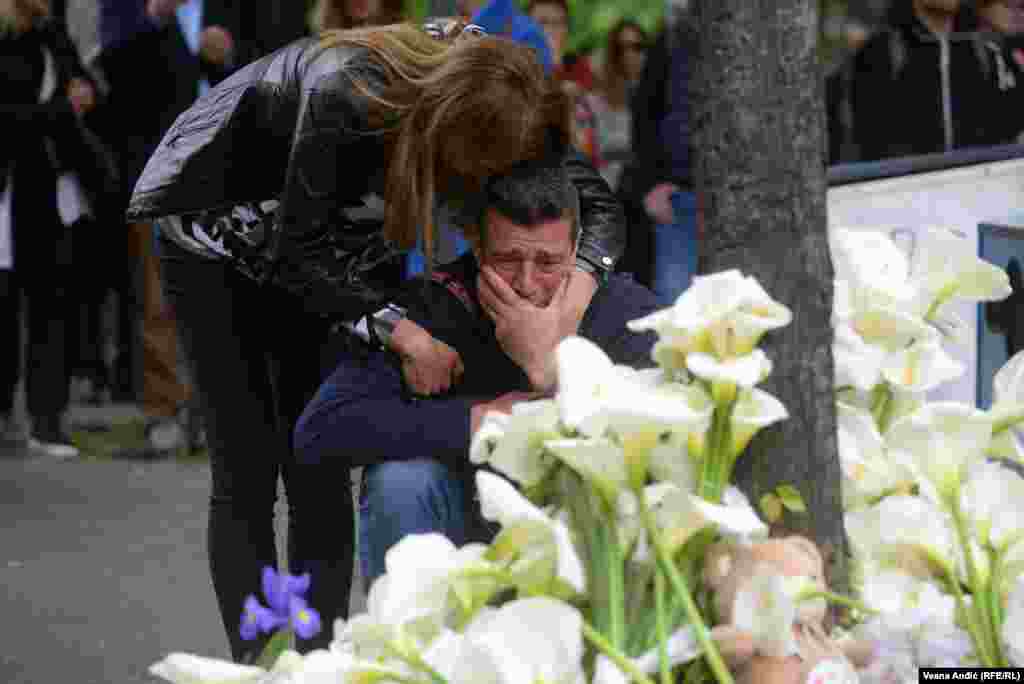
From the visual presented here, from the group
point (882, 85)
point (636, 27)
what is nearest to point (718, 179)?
point (882, 85)

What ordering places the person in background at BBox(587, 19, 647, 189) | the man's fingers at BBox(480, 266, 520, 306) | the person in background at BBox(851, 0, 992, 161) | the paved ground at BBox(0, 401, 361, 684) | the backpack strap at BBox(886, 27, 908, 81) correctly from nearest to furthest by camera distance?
the man's fingers at BBox(480, 266, 520, 306) → the paved ground at BBox(0, 401, 361, 684) → the person in background at BBox(851, 0, 992, 161) → the backpack strap at BBox(886, 27, 908, 81) → the person in background at BBox(587, 19, 647, 189)

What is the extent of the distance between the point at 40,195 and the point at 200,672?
19.1 feet

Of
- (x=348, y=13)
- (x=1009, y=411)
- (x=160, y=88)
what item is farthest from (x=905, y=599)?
(x=160, y=88)

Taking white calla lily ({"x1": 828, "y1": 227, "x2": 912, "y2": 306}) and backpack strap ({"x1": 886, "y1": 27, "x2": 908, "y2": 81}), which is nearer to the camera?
white calla lily ({"x1": 828, "y1": 227, "x2": 912, "y2": 306})

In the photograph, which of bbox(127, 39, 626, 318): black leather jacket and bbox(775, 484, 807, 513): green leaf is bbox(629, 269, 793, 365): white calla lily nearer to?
bbox(775, 484, 807, 513): green leaf

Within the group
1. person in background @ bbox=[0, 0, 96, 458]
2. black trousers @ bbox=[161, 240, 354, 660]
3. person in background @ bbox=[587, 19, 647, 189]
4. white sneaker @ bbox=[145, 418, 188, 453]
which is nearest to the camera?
black trousers @ bbox=[161, 240, 354, 660]

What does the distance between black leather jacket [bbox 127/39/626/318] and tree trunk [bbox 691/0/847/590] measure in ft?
2.99

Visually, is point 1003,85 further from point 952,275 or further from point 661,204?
point 952,275

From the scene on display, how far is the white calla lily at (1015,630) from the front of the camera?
9.02 ft

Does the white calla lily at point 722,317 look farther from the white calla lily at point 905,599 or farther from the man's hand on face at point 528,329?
the man's hand on face at point 528,329

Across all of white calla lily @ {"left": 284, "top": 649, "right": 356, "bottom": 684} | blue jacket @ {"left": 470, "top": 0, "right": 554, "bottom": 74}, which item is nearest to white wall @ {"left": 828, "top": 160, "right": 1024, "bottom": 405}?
blue jacket @ {"left": 470, "top": 0, "right": 554, "bottom": 74}

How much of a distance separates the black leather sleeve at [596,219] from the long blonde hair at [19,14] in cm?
457

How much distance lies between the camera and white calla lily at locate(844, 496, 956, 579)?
111 inches

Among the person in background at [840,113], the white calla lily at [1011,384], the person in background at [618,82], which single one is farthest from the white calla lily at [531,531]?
the person in background at [618,82]
